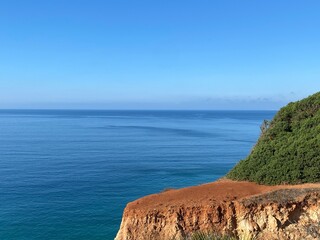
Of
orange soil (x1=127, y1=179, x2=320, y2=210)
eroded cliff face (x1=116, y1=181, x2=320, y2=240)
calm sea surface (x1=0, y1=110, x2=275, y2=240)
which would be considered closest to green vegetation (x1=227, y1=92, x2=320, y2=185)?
orange soil (x1=127, y1=179, x2=320, y2=210)

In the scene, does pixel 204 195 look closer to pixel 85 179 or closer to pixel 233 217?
pixel 233 217

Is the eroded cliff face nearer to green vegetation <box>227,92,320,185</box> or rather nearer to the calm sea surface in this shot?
green vegetation <box>227,92,320,185</box>

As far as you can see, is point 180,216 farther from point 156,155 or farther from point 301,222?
point 156,155

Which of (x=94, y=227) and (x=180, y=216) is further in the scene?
(x=94, y=227)

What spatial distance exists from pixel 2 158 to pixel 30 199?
29.8m

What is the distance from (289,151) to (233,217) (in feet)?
27.9

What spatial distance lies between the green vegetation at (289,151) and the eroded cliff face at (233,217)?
263 cm

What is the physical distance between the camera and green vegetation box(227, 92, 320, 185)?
2408cm

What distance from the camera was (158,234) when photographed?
20.7 metres

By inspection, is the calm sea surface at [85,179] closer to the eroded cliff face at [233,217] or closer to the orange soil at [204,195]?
the orange soil at [204,195]

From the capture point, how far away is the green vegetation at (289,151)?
2408cm

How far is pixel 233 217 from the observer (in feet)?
67.5

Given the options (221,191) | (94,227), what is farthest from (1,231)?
(221,191)

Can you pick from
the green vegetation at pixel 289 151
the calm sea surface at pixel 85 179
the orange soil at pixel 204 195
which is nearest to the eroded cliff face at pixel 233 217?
the orange soil at pixel 204 195
